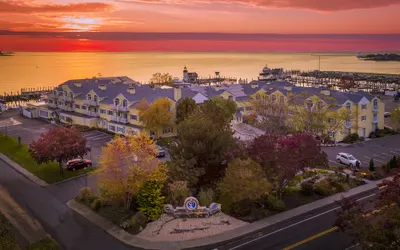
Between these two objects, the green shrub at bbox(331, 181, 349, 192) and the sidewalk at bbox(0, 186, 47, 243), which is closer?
the sidewalk at bbox(0, 186, 47, 243)

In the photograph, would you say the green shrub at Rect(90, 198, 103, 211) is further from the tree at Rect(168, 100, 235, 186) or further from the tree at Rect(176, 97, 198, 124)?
the tree at Rect(176, 97, 198, 124)

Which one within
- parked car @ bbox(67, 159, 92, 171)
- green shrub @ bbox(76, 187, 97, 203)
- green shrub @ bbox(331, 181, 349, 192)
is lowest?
green shrub @ bbox(331, 181, 349, 192)

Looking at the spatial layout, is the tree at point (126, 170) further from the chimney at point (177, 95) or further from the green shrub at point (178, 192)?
the chimney at point (177, 95)

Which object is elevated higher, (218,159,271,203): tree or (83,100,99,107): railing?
(83,100,99,107): railing

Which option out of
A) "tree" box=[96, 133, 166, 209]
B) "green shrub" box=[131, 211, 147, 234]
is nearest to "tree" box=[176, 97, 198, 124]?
"tree" box=[96, 133, 166, 209]

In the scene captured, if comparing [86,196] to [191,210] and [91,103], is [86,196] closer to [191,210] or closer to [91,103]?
[191,210]

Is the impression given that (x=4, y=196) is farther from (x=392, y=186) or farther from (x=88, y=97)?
(x=88, y=97)

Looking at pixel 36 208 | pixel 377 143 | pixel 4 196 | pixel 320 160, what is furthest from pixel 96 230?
pixel 377 143

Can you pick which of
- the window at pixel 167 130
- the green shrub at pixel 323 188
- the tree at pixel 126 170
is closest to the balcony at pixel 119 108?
the window at pixel 167 130
